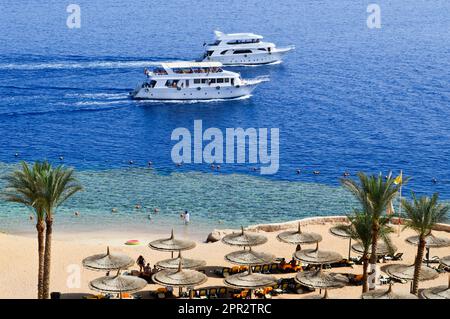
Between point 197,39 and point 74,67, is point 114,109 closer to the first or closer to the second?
point 74,67

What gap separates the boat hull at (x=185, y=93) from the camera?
109 metres

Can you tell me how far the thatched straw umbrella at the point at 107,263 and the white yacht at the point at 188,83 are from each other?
6241cm

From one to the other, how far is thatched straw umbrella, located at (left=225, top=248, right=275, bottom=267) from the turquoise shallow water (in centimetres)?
1656

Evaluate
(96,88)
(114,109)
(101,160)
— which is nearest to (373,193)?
(101,160)

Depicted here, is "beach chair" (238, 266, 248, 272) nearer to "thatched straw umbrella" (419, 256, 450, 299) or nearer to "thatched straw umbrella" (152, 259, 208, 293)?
"thatched straw umbrella" (152, 259, 208, 293)

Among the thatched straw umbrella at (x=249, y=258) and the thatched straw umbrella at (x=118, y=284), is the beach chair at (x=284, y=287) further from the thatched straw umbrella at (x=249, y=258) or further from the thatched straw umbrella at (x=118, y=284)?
the thatched straw umbrella at (x=118, y=284)

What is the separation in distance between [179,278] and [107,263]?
434 cm

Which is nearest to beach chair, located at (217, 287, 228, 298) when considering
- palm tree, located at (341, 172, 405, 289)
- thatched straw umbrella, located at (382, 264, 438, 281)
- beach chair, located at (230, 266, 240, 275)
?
beach chair, located at (230, 266, 240, 275)

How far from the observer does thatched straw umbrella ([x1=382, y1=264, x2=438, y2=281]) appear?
4697cm

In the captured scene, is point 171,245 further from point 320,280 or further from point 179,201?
point 179,201

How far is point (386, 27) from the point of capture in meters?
170

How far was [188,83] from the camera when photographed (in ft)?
361

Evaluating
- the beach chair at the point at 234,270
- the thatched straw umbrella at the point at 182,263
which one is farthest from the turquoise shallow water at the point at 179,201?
the thatched straw umbrella at the point at 182,263

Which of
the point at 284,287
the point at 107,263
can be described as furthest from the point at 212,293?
the point at 107,263
